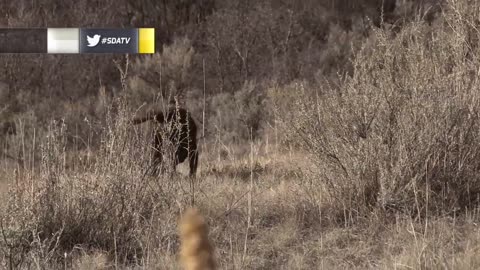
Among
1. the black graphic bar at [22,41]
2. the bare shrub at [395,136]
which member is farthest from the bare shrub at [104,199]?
the black graphic bar at [22,41]

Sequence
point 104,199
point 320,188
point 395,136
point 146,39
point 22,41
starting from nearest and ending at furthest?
point 104,199 → point 395,136 → point 320,188 → point 22,41 → point 146,39

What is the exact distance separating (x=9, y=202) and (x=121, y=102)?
3.08 feet

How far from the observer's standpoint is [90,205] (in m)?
4.46

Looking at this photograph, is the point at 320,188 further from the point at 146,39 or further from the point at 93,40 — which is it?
the point at 146,39

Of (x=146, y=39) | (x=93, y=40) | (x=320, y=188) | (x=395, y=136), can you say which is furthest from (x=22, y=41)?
(x=395, y=136)

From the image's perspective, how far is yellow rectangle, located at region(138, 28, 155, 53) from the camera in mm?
22141

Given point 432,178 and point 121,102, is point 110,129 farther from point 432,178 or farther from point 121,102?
point 432,178

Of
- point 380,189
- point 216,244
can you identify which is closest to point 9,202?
point 216,244

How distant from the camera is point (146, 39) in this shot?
23.2 meters

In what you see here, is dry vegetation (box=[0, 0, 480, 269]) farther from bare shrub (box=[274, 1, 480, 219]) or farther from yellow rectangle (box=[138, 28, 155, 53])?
yellow rectangle (box=[138, 28, 155, 53])

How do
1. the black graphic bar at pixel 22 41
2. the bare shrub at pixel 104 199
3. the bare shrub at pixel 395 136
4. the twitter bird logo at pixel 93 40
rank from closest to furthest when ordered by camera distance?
1. the bare shrub at pixel 104 199
2. the bare shrub at pixel 395 136
3. the black graphic bar at pixel 22 41
4. the twitter bird logo at pixel 93 40

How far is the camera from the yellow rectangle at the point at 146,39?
2214cm

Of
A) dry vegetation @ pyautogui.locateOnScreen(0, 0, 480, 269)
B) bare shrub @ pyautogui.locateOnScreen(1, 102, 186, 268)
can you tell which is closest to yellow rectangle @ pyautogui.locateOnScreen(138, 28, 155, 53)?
dry vegetation @ pyautogui.locateOnScreen(0, 0, 480, 269)

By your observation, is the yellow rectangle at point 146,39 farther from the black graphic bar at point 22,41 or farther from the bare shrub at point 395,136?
the bare shrub at point 395,136
